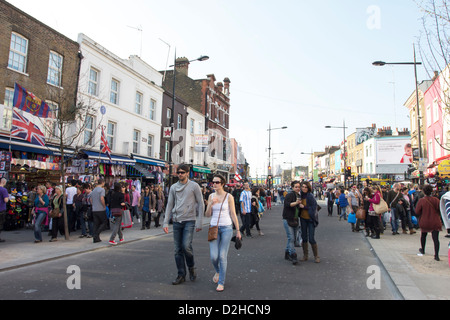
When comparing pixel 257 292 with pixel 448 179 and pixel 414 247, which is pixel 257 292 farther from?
pixel 448 179

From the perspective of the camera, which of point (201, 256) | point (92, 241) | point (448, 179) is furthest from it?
point (448, 179)

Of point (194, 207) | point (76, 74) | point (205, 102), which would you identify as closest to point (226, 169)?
point (205, 102)

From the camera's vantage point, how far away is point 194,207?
520 cm

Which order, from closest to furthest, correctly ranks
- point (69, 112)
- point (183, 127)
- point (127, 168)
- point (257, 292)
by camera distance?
point (257, 292) → point (69, 112) → point (127, 168) → point (183, 127)

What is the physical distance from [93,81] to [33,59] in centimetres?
386

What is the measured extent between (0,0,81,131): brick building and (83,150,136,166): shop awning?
286cm

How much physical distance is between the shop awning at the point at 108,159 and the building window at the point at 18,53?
4667 mm

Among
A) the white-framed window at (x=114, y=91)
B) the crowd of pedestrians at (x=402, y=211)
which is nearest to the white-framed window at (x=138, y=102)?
the white-framed window at (x=114, y=91)

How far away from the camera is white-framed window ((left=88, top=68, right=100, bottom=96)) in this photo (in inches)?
681

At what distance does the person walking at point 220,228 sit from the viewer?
469 centimetres

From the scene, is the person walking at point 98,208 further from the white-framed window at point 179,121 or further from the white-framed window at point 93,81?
the white-framed window at point 179,121

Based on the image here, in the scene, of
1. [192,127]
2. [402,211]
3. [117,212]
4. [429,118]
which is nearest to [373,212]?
[402,211]

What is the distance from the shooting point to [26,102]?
1059 cm

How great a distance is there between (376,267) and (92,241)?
7.86 meters
